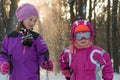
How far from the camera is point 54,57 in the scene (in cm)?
2309

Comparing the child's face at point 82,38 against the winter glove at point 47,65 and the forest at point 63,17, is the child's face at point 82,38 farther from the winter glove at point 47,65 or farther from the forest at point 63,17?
the forest at point 63,17

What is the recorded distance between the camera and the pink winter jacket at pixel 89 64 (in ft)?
18.3

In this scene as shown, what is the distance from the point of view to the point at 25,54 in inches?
211

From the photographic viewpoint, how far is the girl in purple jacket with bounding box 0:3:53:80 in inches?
211

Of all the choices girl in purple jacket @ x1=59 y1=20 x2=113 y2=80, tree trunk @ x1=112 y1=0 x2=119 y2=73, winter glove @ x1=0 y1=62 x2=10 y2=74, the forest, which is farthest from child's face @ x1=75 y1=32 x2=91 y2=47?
tree trunk @ x1=112 y1=0 x2=119 y2=73

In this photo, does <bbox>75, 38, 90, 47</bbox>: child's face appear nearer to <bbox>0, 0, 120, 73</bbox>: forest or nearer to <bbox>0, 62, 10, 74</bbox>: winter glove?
<bbox>0, 62, 10, 74</bbox>: winter glove

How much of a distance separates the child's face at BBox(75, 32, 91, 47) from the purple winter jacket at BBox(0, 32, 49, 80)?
55cm

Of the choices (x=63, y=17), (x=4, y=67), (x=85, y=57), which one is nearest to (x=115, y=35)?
(x=63, y=17)

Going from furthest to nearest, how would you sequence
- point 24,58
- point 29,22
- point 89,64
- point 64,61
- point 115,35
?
1. point 115,35
2. point 64,61
3. point 89,64
4. point 29,22
5. point 24,58

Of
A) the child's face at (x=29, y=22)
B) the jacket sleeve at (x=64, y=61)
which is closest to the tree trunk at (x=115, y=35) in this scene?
the jacket sleeve at (x=64, y=61)

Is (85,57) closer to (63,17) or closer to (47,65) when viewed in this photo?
(47,65)

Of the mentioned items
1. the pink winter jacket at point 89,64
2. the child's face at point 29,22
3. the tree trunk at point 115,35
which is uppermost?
the child's face at point 29,22

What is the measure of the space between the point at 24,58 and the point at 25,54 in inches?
2.2

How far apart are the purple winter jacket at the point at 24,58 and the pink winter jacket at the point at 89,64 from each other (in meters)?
0.53
